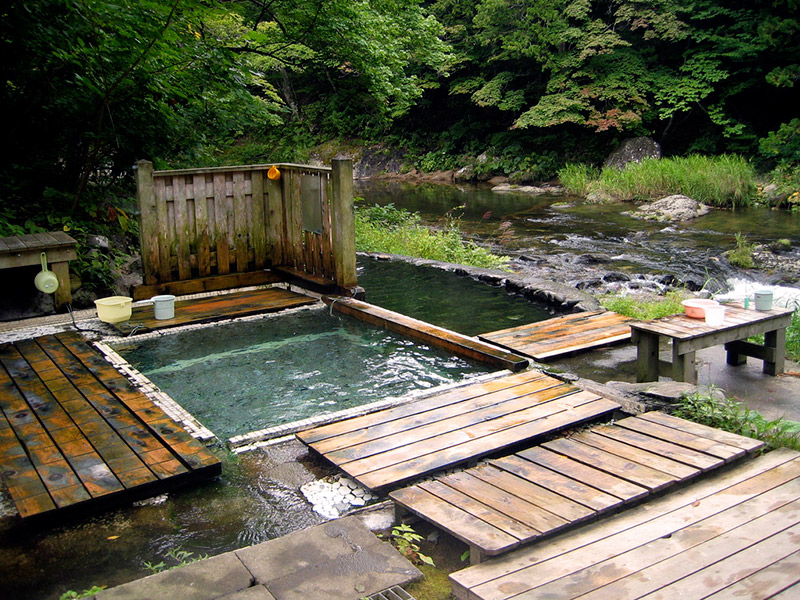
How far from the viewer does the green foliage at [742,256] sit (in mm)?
10984

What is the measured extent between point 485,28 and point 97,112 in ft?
61.9

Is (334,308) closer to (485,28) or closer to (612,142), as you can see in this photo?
(612,142)

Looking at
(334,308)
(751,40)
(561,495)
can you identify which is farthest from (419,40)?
(561,495)

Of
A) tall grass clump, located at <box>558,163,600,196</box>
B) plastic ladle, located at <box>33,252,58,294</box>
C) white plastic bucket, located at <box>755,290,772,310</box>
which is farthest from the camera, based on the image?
Answer: tall grass clump, located at <box>558,163,600,196</box>

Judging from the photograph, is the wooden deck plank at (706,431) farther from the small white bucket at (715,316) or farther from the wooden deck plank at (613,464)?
the small white bucket at (715,316)

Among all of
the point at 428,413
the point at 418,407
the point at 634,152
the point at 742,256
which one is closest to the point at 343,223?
the point at 418,407

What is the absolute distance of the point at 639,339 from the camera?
4805mm

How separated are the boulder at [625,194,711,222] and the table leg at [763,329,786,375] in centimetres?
1010

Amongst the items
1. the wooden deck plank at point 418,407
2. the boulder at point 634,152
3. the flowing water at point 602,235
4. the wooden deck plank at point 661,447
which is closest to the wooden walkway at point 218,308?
the wooden deck plank at point 418,407

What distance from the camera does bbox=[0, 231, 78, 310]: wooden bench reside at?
5.73 metres

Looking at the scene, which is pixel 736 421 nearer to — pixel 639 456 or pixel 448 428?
pixel 639 456

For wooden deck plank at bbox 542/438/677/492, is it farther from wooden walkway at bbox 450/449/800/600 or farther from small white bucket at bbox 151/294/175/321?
small white bucket at bbox 151/294/175/321

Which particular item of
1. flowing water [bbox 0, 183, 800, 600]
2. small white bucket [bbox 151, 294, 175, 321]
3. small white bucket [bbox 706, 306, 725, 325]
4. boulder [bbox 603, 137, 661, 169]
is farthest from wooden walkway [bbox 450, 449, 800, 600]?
boulder [bbox 603, 137, 661, 169]

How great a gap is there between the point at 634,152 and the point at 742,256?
10.2 meters
